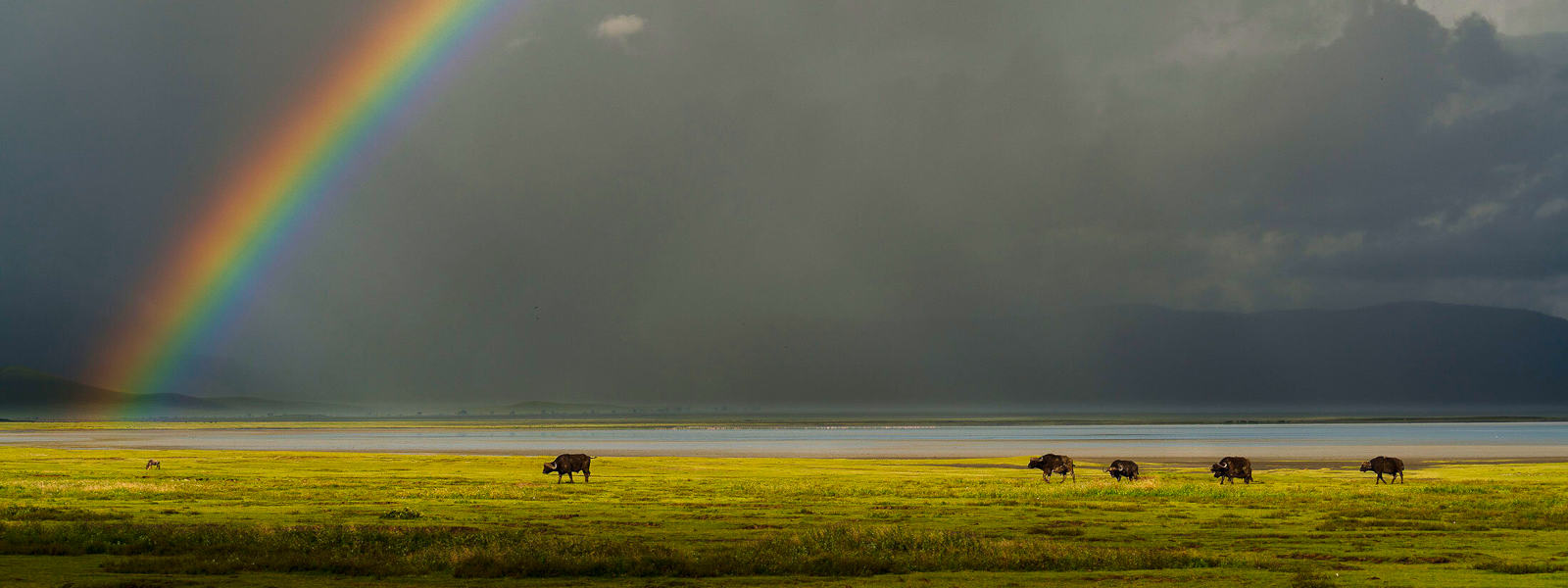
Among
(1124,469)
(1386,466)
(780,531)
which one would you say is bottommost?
(780,531)

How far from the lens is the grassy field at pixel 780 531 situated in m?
24.3

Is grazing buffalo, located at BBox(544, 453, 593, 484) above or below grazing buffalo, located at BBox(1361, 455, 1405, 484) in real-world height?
below

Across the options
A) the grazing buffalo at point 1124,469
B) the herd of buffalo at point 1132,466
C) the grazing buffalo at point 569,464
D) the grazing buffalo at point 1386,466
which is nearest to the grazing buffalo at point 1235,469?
the herd of buffalo at point 1132,466

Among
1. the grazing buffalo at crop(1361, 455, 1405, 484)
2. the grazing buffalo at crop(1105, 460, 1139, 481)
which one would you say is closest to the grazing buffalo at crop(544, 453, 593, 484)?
the grazing buffalo at crop(1105, 460, 1139, 481)

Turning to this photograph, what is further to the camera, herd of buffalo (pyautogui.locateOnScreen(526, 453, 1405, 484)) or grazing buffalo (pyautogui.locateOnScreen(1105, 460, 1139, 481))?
grazing buffalo (pyautogui.locateOnScreen(1105, 460, 1139, 481))

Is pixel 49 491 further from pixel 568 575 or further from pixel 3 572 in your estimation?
pixel 568 575

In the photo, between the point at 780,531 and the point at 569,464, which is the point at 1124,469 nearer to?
the point at 569,464

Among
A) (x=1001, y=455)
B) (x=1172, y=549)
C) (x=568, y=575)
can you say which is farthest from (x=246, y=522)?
(x=1001, y=455)

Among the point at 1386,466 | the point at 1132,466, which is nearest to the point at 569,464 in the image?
the point at 1132,466

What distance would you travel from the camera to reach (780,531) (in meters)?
32.7

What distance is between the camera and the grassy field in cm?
2434

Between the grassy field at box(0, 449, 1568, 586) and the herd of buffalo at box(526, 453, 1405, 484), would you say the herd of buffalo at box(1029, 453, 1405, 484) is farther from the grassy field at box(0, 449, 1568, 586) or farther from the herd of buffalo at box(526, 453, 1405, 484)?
the grassy field at box(0, 449, 1568, 586)

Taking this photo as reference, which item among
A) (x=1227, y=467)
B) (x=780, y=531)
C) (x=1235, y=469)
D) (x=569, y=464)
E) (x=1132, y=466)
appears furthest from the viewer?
(x=569, y=464)

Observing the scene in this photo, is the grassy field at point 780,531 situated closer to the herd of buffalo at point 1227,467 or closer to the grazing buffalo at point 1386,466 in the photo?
the grazing buffalo at point 1386,466
